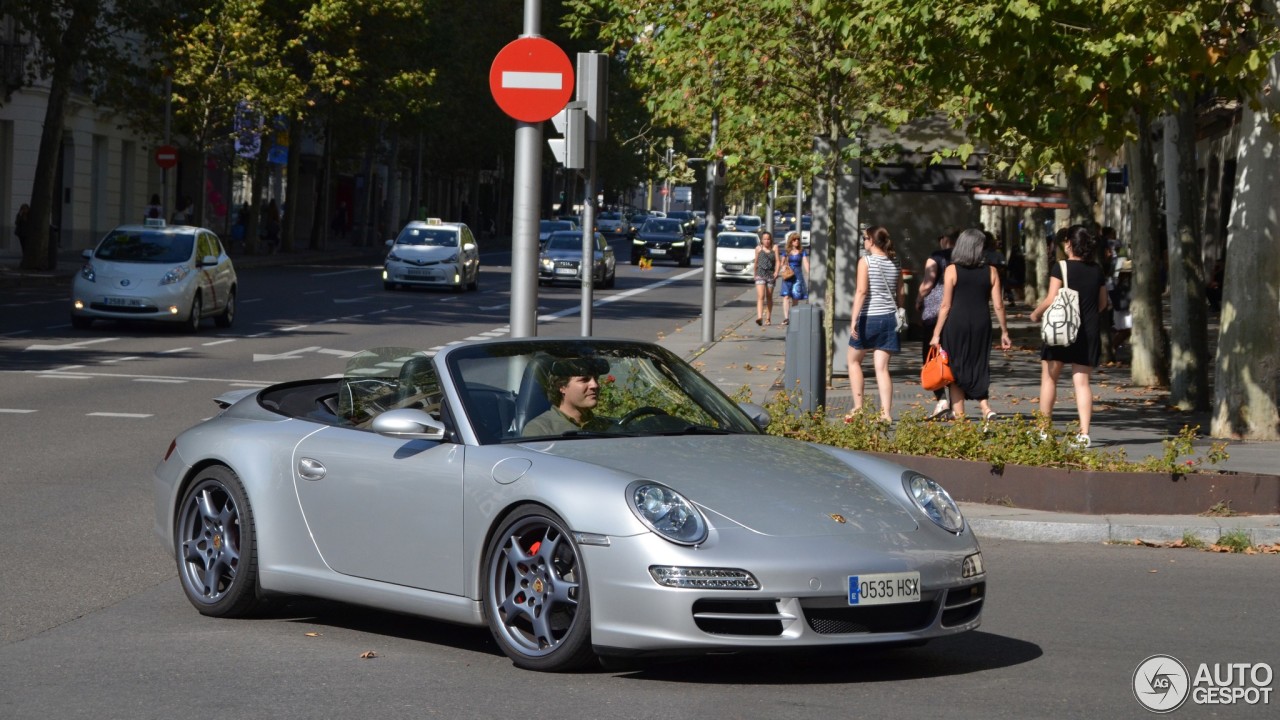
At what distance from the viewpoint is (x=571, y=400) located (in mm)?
7543

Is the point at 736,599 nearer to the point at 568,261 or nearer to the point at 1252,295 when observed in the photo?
the point at 1252,295

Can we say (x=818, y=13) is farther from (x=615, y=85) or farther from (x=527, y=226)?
(x=615, y=85)

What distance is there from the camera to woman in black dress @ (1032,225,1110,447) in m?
14.7

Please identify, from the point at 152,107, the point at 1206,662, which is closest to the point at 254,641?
the point at 1206,662

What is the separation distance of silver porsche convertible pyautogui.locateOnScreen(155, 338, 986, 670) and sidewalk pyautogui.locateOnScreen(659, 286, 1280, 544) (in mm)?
3485

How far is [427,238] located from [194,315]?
57.6 ft

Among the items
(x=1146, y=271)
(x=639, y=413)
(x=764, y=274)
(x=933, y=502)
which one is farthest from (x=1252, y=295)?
(x=764, y=274)

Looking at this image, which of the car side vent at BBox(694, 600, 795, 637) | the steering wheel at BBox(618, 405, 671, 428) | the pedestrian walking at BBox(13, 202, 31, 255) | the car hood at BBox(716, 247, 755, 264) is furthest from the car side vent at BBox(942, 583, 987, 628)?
the car hood at BBox(716, 247, 755, 264)

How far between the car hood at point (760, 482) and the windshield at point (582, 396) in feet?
0.57

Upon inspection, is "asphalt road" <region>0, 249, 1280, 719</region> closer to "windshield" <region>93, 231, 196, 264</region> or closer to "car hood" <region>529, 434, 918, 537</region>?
"car hood" <region>529, 434, 918, 537</region>

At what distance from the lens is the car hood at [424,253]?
45.5 meters

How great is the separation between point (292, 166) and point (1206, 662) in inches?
2493

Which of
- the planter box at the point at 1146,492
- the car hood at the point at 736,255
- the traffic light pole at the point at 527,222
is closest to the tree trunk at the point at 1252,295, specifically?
the planter box at the point at 1146,492

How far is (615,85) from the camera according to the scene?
268 feet
